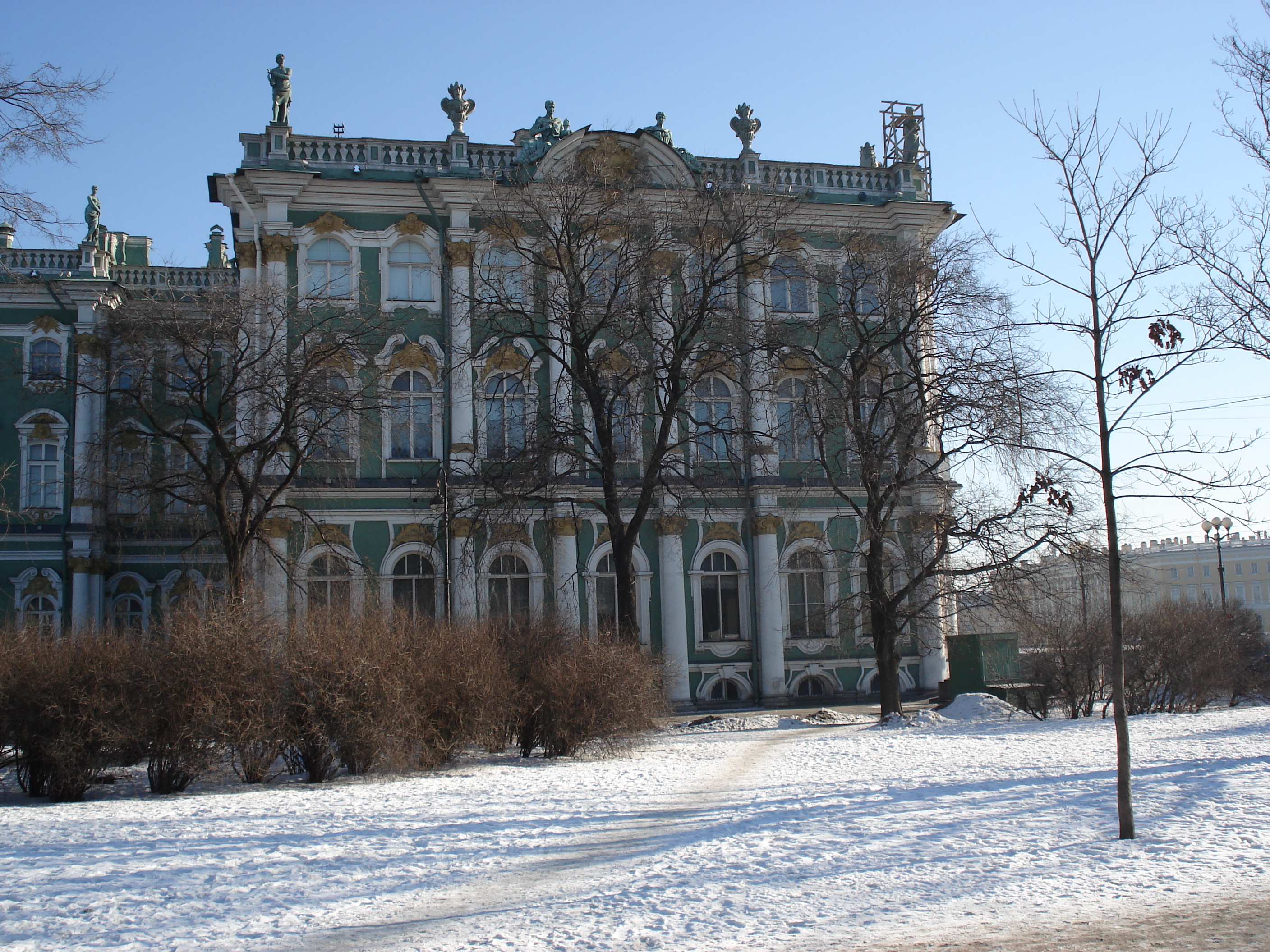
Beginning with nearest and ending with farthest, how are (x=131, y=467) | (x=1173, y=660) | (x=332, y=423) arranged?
(x=1173, y=660) → (x=131, y=467) → (x=332, y=423)

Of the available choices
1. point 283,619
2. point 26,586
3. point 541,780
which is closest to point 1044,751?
point 541,780

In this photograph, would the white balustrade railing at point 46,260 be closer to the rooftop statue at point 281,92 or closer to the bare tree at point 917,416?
the rooftop statue at point 281,92

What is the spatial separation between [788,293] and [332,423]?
12.8 meters

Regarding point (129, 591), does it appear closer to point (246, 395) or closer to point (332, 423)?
point (246, 395)

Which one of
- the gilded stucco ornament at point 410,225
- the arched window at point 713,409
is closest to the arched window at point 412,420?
the gilded stucco ornament at point 410,225

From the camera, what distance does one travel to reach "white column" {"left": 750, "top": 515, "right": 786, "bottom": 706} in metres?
27.9

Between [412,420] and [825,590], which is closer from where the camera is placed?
[412,420]

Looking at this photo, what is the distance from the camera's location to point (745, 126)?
29891mm

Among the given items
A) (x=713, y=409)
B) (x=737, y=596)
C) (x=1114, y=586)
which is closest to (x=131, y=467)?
(x=713, y=409)

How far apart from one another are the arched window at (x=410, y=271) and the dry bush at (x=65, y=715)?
16187 mm

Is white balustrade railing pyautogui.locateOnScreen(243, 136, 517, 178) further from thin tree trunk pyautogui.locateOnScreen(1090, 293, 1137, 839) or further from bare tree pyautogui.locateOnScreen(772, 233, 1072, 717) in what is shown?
thin tree trunk pyautogui.locateOnScreen(1090, 293, 1137, 839)

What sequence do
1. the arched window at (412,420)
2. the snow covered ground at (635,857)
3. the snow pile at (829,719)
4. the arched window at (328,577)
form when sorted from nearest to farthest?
the snow covered ground at (635,857) → the snow pile at (829,719) → the arched window at (328,577) → the arched window at (412,420)

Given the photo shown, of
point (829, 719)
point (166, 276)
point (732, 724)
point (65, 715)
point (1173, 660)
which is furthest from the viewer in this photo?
point (166, 276)

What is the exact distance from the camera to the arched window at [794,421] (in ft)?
74.5
